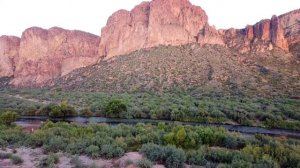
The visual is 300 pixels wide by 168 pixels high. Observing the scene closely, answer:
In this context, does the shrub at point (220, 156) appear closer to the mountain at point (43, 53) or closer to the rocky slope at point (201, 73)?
the rocky slope at point (201, 73)

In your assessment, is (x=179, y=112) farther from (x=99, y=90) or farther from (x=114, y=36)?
(x=114, y=36)

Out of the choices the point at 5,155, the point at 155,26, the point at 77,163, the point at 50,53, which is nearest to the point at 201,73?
the point at 155,26

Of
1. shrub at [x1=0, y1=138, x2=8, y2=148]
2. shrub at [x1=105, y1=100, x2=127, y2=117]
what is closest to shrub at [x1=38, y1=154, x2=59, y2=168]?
shrub at [x1=0, y1=138, x2=8, y2=148]

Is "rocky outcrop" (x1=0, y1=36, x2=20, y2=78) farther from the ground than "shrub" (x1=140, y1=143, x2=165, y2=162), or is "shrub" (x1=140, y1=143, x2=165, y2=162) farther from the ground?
"rocky outcrop" (x1=0, y1=36, x2=20, y2=78)

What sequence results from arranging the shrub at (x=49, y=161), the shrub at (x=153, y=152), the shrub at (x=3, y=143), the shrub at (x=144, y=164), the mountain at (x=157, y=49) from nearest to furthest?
the shrub at (x=144, y=164), the shrub at (x=49, y=161), the shrub at (x=153, y=152), the shrub at (x=3, y=143), the mountain at (x=157, y=49)

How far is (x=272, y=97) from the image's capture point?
164ft

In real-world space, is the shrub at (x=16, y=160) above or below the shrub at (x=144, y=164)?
below

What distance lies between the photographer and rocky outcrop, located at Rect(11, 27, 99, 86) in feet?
391

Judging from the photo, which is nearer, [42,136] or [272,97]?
[42,136]

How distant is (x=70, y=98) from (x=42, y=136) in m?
39.4

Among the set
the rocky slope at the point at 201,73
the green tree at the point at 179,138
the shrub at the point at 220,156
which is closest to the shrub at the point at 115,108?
the green tree at the point at 179,138

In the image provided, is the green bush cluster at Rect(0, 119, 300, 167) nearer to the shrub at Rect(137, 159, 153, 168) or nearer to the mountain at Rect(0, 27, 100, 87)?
the shrub at Rect(137, 159, 153, 168)

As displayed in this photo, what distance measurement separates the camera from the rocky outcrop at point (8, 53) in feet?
436

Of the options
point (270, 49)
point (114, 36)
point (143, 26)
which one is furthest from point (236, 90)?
point (114, 36)
